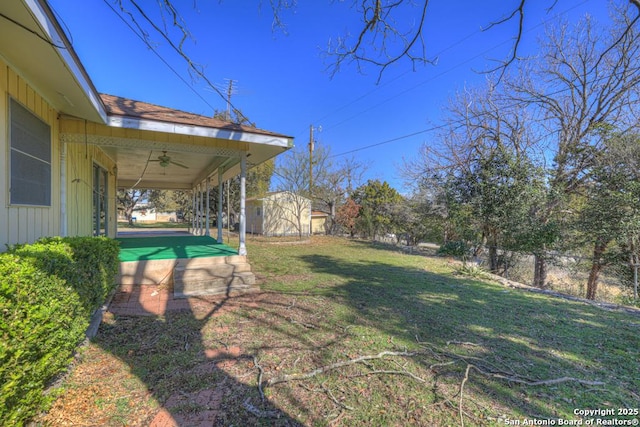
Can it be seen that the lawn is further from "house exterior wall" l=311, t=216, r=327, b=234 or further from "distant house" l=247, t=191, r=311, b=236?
"house exterior wall" l=311, t=216, r=327, b=234

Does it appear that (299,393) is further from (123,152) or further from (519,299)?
(123,152)

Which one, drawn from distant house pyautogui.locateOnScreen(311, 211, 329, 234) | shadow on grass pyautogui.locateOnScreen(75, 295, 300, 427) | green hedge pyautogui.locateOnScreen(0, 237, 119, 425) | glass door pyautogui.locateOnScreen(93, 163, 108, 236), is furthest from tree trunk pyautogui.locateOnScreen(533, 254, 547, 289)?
distant house pyautogui.locateOnScreen(311, 211, 329, 234)

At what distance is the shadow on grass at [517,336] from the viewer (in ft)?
7.09

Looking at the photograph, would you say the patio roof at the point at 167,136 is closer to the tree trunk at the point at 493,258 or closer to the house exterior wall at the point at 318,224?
the tree trunk at the point at 493,258

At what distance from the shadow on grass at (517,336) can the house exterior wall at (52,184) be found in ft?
12.9

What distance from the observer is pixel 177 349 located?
2.70m

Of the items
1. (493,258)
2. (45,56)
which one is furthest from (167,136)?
(493,258)

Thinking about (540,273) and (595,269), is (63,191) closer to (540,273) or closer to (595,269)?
(540,273)

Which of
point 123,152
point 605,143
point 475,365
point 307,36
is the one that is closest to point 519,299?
point 475,365

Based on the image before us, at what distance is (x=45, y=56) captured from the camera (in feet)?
8.49

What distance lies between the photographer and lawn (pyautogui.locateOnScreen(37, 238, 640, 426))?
6.20ft

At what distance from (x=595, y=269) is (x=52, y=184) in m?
12.6

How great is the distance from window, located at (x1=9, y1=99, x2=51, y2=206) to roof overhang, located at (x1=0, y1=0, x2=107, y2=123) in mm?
373

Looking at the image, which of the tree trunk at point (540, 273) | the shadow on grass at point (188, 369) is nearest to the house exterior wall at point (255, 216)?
the tree trunk at point (540, 273)
